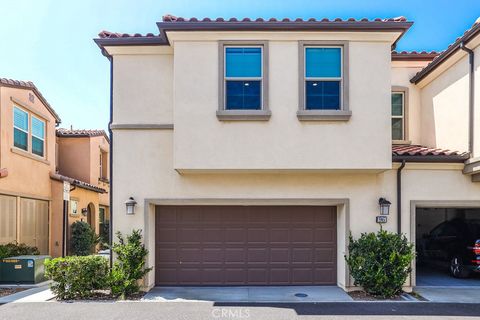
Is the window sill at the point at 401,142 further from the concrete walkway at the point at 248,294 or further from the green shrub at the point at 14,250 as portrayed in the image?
the green shrub at the point at 14,250

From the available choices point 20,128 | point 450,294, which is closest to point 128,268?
point 20,128

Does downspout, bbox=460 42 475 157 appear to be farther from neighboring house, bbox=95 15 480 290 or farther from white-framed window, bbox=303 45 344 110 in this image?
white-framed window, bbox=303 45 344 110

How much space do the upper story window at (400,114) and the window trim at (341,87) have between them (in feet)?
13.7

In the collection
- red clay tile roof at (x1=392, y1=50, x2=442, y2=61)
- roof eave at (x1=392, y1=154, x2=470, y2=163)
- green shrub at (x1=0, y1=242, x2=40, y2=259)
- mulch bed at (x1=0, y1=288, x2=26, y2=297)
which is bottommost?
mulch bed at (x1=0, y1=288, x2=26, y2=297)

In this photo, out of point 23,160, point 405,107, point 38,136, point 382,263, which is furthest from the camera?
point 38,136

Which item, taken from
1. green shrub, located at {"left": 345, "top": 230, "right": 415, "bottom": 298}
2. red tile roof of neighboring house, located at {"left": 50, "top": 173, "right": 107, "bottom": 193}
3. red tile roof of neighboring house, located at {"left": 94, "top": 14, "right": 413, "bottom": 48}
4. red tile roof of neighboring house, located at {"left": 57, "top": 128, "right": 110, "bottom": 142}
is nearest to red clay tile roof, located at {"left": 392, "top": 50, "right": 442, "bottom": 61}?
red tile roof of neighboring house, located at {"left": 94, "top": 14, "right": 413, "bottom": 48}

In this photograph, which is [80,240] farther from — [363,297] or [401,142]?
[401,142]

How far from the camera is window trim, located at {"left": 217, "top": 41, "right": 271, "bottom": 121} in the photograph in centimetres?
867

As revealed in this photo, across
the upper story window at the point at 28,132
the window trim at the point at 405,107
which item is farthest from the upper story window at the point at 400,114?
the upper story window at the point at 28,132

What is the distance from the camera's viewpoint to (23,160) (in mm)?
12695

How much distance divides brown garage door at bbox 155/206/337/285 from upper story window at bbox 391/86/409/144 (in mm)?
4116

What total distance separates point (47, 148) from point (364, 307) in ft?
41.6

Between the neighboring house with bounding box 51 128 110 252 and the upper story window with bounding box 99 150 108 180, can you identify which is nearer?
the neighboring house with bounding box 51 128 110 252

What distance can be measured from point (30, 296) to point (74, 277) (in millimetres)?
1453
